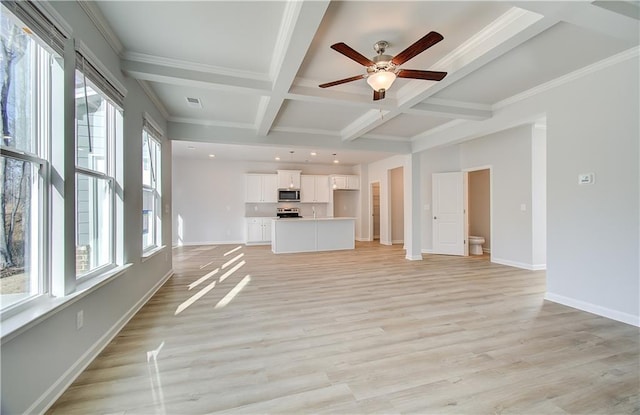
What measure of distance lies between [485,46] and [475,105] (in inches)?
72.2

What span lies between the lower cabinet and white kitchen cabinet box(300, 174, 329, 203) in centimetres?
145

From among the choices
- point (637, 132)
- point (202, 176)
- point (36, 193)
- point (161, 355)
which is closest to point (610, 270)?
point (637, 132)

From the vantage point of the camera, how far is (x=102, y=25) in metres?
2.20

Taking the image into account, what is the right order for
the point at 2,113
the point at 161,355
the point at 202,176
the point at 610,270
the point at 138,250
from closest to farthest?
1. the point at 2,113
2. the point at 161,355
3. the point at 610,270
4. the point at 138,250
5. the point at 202,176

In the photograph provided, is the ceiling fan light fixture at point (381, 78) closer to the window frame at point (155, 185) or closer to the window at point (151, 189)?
the window at point (151, 189)

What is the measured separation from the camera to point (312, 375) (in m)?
1.91

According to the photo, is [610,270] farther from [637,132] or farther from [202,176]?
[202,176]

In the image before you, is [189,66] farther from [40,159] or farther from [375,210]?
[375,210]

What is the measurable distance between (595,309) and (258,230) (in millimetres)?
7529

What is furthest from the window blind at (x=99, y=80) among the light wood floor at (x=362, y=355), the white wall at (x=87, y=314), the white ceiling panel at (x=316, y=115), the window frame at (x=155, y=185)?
the light wood floor at (x=362, y=355)

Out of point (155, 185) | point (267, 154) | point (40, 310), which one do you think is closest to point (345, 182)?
point (267, 154)

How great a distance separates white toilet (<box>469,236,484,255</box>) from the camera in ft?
21.5

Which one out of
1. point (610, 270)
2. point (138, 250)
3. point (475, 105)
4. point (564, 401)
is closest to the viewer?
point (564, 401)

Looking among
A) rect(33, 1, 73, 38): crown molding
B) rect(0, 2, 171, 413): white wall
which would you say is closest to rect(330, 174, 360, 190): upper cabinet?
rect(0, 2, 171, 413): white wall
